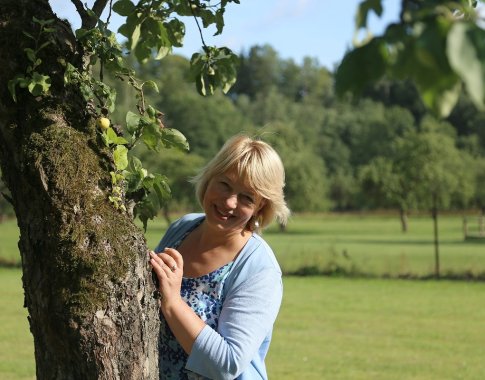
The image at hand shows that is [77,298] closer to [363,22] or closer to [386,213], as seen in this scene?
[363,22]

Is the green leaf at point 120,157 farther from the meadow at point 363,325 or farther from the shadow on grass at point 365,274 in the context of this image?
the shadow on grass at point 365,274

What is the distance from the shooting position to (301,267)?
86.4 feet

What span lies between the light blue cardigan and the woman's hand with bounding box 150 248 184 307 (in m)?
0.15

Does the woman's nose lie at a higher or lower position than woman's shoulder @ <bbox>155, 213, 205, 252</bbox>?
higher

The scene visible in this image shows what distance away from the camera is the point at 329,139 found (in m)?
116

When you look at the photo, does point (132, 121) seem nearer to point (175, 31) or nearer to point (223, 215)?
point (223, 215)

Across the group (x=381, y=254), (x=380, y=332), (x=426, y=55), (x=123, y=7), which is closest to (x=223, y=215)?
(x=123, y=7)

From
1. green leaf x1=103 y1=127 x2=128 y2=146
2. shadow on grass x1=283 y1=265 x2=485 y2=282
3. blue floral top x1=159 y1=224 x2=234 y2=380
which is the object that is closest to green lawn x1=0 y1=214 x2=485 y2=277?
shadow on grass x1=283 y1=265 x2=485 y2=282

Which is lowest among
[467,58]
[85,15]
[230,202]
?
[230,202]

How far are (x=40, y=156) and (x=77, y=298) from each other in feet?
1.42

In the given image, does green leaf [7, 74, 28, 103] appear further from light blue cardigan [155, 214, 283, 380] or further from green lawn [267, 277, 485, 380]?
green lawn [267, 277, 485, 380]

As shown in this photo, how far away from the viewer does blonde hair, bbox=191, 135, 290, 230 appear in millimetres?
3004

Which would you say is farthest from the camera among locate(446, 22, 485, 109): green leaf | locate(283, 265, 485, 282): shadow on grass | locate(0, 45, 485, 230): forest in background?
locate(0, 45, 485, 230): forest in background

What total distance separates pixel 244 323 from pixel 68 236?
597 mm
